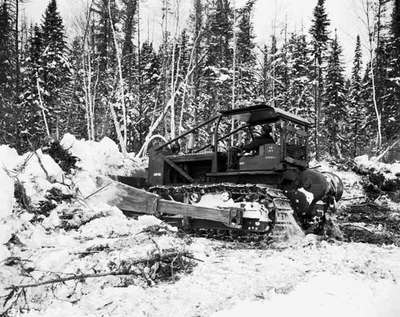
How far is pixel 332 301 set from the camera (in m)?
3.96

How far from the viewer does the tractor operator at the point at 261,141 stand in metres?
9.45

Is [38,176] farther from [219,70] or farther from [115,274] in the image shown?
[219,70]

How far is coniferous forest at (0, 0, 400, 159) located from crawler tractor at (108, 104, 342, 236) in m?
11.8

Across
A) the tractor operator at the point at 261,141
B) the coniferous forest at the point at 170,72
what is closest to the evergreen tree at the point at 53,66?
the coniferous forest at the point at 170,72

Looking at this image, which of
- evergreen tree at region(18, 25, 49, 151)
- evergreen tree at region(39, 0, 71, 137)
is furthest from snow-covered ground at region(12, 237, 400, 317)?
evergreen tree at region(39, 0, 71, 137)

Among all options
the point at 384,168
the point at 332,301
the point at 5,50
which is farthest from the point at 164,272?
the point at 5,50

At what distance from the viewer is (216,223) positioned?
868 centimetres

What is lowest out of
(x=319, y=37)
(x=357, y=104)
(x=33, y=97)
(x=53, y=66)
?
(x=33, y=97)

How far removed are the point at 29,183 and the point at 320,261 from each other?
612 cm

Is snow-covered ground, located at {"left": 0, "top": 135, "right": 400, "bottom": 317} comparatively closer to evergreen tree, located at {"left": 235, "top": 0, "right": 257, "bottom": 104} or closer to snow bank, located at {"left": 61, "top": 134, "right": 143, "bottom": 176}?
snow bank, located at {"left": 61, "top": 134, "right": 143, "bottom": 176}

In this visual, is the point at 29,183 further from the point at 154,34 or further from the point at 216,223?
the point at 154,34

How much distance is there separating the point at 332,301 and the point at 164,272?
2.02 meters

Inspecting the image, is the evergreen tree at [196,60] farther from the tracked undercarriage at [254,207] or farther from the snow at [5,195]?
the snow at [5,195]

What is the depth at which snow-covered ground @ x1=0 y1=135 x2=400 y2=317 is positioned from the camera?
4000mm
